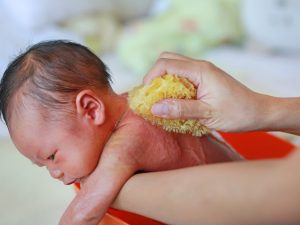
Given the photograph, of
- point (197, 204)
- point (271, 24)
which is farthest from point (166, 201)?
point (271, 24)

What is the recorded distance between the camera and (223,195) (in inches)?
22.1

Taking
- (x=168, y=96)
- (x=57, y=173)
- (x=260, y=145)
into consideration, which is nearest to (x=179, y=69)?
(x=168, y=96)

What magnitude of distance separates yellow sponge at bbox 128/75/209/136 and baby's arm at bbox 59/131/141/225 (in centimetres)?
8

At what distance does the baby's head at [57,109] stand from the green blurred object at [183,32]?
0.97m

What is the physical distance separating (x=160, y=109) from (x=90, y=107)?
0.41ft

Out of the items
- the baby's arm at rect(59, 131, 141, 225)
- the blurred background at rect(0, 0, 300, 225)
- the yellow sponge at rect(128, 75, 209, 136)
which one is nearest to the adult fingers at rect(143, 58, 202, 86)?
the yellow sponge at rect(128, 75, 209, 136)

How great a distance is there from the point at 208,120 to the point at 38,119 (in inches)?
10.7

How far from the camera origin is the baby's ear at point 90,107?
0.76m

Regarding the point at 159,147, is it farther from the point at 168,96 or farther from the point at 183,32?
the point at 183,32

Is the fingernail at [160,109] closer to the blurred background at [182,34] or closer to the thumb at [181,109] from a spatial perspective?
the thumb at [181,109]

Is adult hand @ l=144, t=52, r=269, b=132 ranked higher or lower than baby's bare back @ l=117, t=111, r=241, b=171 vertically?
higher

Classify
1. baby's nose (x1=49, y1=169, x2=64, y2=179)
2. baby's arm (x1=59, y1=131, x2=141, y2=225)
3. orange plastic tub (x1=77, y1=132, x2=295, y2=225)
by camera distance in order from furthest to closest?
orange plastic tub (x1=77, y1=132, x2=295, y2=225) → baby's nose (x1=49, y1=169, x2=64, y2=179) → baby's arm (x1=59, y1=131, x2=141, y2=225)

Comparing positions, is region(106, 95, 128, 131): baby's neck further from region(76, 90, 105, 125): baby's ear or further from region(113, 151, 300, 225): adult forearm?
region(113, 151, 300, 225): adult forearm

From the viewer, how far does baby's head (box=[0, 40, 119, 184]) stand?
76 cm
